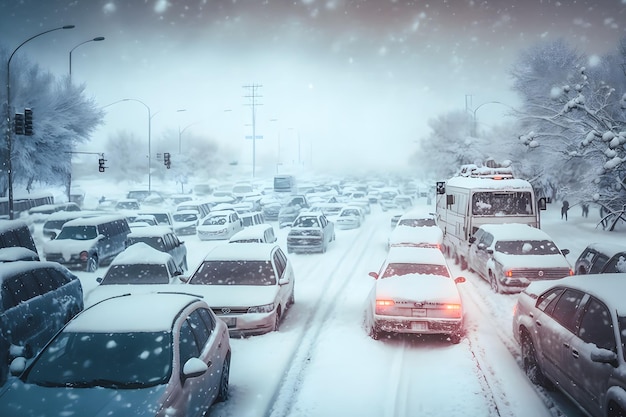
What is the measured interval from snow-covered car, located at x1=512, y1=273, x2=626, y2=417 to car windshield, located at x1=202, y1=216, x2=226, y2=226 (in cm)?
2138

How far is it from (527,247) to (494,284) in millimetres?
1393

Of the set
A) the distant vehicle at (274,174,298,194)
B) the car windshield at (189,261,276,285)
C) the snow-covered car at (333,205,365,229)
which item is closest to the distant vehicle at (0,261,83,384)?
the car windshield at (189,261,276,285)

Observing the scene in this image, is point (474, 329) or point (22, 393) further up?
point (22, 393)

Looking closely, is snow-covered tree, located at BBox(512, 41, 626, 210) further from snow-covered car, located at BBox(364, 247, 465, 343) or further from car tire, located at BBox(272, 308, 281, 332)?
car tire, located at BBox(272, 308, 281, 332)

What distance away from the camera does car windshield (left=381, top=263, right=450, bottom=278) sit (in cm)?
1098

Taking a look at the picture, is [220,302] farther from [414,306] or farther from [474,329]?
[474,329]

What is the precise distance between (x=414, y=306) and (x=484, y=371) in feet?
5.63

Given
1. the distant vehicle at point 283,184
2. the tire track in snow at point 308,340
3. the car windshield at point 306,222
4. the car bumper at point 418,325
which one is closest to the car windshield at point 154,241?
the tire track in snow at point 308,340

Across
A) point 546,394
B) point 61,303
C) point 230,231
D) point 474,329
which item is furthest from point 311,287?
point 230,231

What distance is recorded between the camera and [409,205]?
157 ft

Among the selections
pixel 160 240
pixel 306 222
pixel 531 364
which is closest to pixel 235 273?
pixel 531 364

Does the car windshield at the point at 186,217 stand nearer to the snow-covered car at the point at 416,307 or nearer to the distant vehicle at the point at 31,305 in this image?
the distant vehicle at the point at 31,305

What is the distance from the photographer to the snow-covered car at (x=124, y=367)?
5.21m

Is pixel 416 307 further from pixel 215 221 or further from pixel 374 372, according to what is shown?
pixel 215 221
